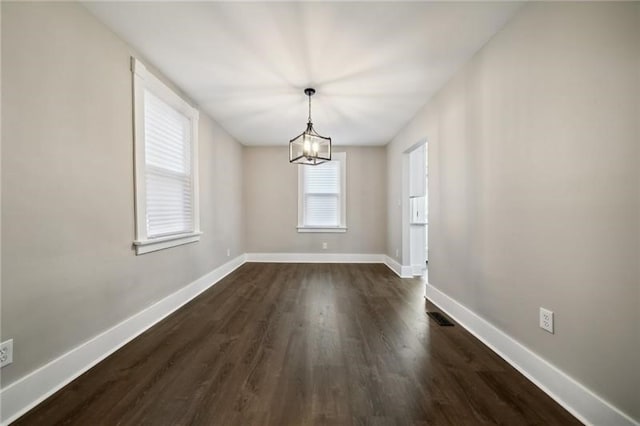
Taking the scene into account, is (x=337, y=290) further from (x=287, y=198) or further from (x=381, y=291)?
(x=287, y=198)

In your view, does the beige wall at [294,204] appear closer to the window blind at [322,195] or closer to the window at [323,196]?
the window at [323,196]

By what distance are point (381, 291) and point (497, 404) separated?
2.02m

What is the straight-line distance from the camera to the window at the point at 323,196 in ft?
17.4

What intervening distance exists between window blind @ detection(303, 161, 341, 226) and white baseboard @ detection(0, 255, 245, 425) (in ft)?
10.3

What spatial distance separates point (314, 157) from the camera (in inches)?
111

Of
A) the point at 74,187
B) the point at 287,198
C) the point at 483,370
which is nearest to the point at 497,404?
the point at 483,370

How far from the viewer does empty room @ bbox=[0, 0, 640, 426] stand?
1.26m

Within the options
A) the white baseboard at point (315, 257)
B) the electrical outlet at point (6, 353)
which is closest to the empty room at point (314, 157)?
the electrical outlet at point (6, 353)

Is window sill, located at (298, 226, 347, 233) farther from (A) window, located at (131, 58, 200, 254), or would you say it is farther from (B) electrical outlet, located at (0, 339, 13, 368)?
(B) electrical outlet, located at (0, 339, 13, 368)

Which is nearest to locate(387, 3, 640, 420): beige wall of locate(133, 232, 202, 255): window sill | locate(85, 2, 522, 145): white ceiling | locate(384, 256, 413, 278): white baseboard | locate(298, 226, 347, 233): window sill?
locate(85, 2, 522, 145): white ceiling

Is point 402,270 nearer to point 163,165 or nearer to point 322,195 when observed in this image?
point 322,195

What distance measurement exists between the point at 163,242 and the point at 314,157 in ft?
5.85

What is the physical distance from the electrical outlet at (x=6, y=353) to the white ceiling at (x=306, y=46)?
82.5 inches

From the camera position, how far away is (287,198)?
535 cm
